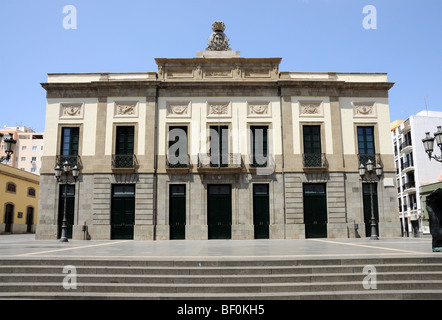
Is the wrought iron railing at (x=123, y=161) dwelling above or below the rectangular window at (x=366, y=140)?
below

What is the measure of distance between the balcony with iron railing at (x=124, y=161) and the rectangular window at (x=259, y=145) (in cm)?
706

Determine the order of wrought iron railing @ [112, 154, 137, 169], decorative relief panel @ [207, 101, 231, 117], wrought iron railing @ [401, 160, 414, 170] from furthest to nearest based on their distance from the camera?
wrought iron railing @ [401, 160, 414, 170] → decorative relief panel @ [207, 101, 231, 117] → wrought iron railing @ [112, 154, 137, 169]

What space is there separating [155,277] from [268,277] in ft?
8.20

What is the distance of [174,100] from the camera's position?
70.8ft

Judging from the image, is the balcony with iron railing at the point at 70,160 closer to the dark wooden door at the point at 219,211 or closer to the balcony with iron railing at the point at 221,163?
→ the balcony with iron railing at the point at 221,163

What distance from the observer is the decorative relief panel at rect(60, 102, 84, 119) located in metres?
21.6

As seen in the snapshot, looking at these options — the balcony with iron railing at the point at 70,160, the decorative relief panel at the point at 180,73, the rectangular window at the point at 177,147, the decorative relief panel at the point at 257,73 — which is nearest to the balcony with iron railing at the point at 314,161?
the decorative relief panel at the point at 257,73

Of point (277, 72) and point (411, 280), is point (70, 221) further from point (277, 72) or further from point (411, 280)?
point (411, 280)

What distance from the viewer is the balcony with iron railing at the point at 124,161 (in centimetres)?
2072

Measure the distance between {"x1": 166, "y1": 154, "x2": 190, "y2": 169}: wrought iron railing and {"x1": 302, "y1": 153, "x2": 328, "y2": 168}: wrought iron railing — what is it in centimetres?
700

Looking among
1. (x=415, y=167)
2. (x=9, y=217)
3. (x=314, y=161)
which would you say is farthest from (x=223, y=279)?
(x=415, y=167)

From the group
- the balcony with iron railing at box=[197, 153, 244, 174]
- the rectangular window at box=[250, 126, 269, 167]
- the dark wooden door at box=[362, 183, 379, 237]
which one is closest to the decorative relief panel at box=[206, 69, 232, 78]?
the rectangular window at box=[250, 126, 269, 167]

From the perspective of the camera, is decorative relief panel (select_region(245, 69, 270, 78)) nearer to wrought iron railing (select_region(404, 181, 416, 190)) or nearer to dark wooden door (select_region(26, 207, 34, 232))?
dark wooden door (select_region(26, 207, 34, 232))
